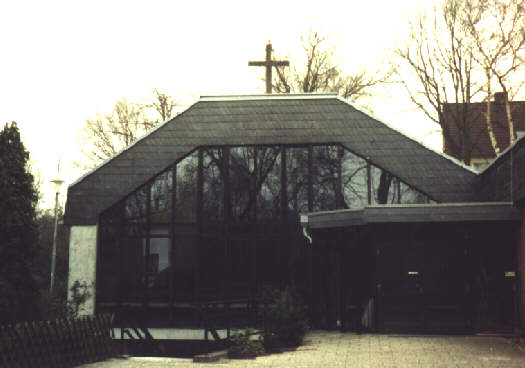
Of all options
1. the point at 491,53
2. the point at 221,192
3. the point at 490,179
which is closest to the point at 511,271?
the point at 490,179

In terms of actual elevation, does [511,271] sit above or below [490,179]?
below

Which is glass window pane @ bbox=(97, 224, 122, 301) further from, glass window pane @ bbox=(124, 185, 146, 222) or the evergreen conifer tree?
the evergreen conifer tree

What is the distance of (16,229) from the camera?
1293cm

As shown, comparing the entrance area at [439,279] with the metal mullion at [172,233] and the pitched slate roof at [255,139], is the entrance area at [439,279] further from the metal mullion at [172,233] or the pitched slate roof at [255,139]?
the metal mullion at [172,233]

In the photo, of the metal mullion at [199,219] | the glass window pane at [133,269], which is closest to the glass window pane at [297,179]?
the metal mullion at [199,219]

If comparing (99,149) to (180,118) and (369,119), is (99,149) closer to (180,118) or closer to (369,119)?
(180,118)

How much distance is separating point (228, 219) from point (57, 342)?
8.56 metres

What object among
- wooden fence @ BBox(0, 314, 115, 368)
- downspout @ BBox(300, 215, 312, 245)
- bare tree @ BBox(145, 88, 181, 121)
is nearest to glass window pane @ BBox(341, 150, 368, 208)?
downspout @ BBox(300, 215, 312, 245)

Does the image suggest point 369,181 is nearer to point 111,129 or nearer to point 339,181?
point 339,181

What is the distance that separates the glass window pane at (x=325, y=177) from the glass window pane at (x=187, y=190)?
3.63 m

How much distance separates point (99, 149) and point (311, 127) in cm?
2252

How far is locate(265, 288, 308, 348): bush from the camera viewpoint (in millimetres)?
14898

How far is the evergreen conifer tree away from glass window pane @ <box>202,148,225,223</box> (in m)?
7.69

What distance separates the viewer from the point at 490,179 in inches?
719
